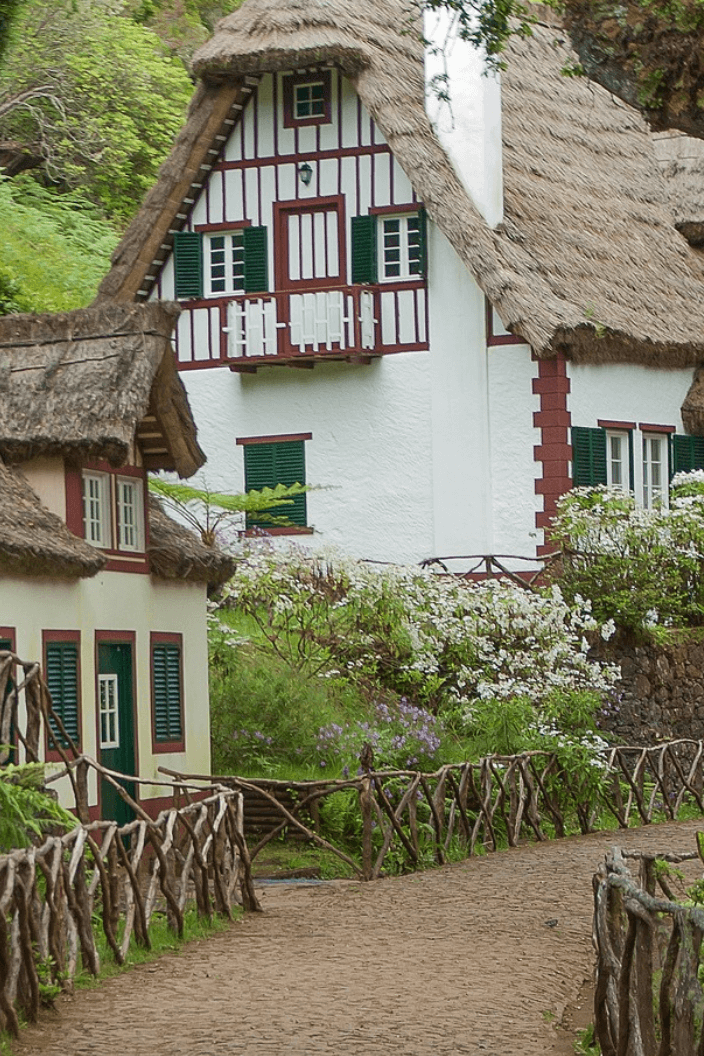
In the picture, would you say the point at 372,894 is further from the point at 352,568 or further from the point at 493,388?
the point at 493,388

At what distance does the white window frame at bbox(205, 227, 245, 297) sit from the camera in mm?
27984

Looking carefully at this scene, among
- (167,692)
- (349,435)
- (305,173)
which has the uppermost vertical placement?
(305,173)

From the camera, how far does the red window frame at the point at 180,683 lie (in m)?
18.8

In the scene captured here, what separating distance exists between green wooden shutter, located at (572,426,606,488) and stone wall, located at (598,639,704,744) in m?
2.74

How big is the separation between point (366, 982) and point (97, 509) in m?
7.24

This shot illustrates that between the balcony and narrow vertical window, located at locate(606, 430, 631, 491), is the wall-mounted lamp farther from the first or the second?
narrow vertical window, located at locate(606, 430, 631, 491)

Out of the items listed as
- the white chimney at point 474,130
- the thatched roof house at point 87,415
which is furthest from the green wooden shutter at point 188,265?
the thatched roof house at point 87,415

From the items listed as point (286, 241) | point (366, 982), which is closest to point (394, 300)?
point (286, 241)

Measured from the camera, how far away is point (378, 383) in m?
27.1

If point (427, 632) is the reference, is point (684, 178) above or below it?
above

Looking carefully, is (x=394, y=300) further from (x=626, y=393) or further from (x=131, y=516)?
(x=131, y=516)

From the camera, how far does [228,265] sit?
28000 millimetres

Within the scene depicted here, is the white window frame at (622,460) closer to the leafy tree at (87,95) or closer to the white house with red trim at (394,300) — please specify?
the white house with red trim at (394,300)

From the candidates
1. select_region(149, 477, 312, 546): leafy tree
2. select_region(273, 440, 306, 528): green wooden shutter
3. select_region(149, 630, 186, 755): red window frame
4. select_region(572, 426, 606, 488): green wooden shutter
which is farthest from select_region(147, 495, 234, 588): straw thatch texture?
select_region(572, 426, 606, 488): green wooden shutter
